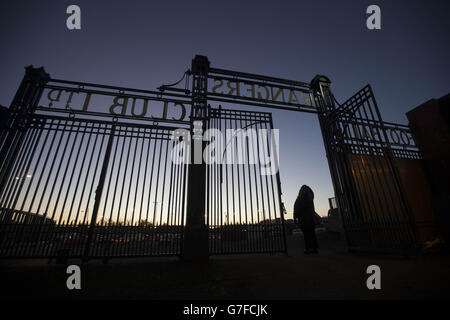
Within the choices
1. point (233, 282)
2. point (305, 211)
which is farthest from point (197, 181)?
point (305, 211)

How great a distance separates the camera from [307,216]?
17.6 ft

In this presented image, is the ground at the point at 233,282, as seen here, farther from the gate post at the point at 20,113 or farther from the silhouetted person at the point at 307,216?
the gate post at the point at 20,113

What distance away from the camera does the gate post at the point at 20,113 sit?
13.1ft

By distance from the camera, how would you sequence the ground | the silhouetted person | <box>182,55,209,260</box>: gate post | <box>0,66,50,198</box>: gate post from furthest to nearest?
the silhouetted person < <box>0,66,50,198</box>: gate post < <box>182,55,209,260</box>: gate post < the ground

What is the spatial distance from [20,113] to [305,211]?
757 centimetres

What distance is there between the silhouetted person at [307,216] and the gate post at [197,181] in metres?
3.08

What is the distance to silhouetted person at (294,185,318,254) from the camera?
5.23m

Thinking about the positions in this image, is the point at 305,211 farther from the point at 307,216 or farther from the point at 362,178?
the point at 362,178

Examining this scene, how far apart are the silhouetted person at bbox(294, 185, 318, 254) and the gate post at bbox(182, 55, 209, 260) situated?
3076 mm

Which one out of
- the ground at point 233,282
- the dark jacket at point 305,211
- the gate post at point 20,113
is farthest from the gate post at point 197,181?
the gate post at point 20,113

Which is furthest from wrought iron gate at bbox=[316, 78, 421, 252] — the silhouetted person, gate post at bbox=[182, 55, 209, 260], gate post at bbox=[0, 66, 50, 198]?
gate post at bbox=[0, 66, 50, 198]

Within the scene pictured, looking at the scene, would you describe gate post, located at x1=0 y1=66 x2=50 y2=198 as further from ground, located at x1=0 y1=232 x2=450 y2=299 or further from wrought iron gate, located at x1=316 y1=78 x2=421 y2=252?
wrought iron gate, located at x1=316 y1=78 x2=421 y2=252
